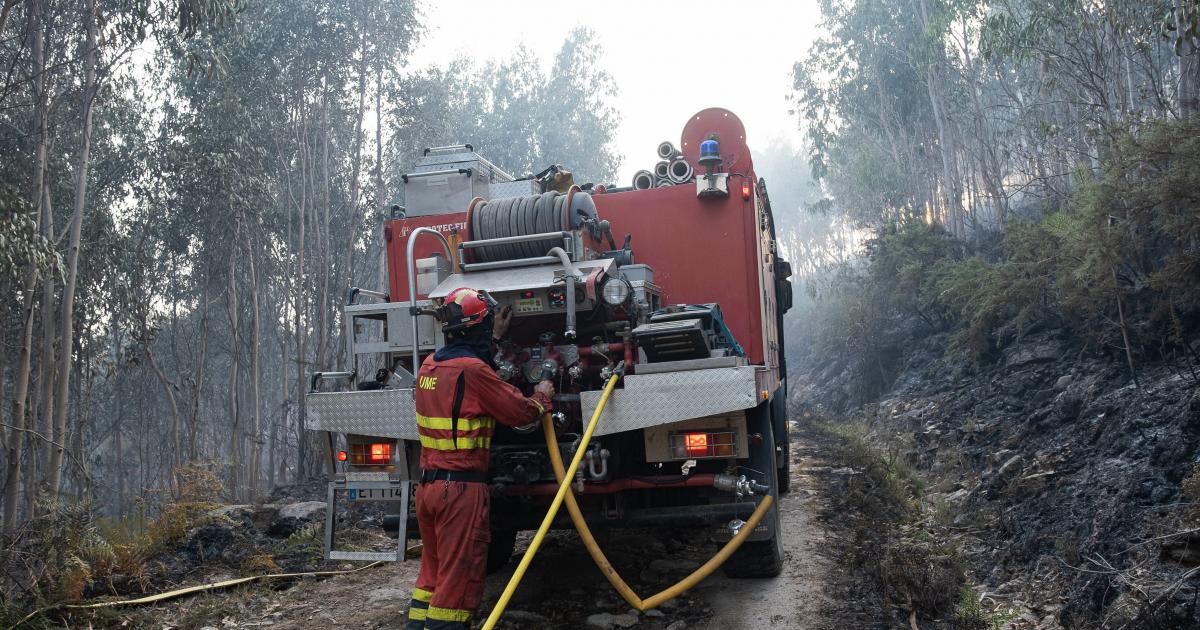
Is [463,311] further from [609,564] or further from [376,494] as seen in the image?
[609,564]

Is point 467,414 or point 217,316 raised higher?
point 217,316

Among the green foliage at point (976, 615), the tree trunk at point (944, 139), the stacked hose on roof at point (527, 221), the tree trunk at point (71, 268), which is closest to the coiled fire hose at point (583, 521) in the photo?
the green foliage at point (976, 615)

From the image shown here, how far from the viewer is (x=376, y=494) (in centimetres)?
509

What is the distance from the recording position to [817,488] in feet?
32.1

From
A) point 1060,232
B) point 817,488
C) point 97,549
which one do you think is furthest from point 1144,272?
point 97,549

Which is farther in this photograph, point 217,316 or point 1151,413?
point 217,316

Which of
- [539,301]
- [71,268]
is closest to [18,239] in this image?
[71,268]

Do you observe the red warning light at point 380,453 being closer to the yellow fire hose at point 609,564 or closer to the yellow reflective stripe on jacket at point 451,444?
the yellow reflective stripe on jacket at point 451,444

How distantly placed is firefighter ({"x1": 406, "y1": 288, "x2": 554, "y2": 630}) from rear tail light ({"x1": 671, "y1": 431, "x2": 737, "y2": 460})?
0.81 metres

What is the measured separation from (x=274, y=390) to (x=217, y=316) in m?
8.70

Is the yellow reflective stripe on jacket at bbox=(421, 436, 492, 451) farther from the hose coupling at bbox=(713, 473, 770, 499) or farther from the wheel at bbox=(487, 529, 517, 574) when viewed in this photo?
the wheel at bbox=(487, 529, 517, 574)

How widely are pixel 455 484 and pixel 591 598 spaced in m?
1.72

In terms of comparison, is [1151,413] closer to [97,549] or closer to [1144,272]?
[1144,272]

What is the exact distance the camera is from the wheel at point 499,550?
608 cm
